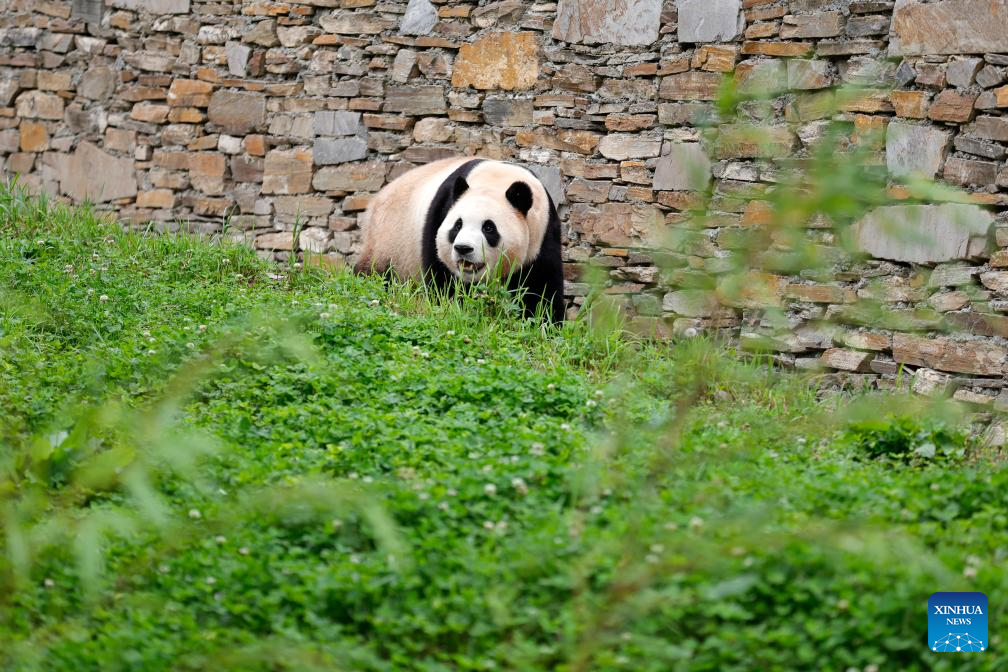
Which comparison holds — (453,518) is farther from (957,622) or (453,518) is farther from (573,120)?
(573,120)

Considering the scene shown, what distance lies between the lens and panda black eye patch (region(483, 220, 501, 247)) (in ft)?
19.8

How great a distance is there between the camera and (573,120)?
6844 millimetres

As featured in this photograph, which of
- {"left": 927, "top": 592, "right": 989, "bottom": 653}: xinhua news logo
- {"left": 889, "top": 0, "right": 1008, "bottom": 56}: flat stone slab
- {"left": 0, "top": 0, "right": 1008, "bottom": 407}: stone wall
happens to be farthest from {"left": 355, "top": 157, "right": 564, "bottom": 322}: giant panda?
{"left": 927, "top": 592, "right": 989, "bottom": 653}: xinhua news logo

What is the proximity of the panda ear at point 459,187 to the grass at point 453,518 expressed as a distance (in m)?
1.74

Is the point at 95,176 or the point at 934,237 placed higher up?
the point at 934,237

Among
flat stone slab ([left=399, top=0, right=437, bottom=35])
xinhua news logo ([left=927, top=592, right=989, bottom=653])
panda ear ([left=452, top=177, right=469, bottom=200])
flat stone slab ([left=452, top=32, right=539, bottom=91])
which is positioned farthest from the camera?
flat stone slab ([left=399, top=0, right=437, bottom=35])

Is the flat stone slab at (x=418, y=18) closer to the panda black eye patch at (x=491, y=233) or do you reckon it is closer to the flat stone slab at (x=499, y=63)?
the flat stone slab at (x=499, y=63)

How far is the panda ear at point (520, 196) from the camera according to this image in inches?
238

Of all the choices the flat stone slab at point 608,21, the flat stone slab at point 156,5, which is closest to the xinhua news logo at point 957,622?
the flat stone slab at point 608,21

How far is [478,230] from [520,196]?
0.35 meters

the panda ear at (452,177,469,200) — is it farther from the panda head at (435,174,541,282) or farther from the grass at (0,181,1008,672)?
the grass at (0,181,1008,672)

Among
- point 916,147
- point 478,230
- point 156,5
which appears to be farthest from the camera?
point 156,5

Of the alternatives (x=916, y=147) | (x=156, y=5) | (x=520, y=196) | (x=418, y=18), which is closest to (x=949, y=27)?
(x=916, y=147)

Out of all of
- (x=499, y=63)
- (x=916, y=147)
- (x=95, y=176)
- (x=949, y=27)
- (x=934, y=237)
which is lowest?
(x=95, y=176)
